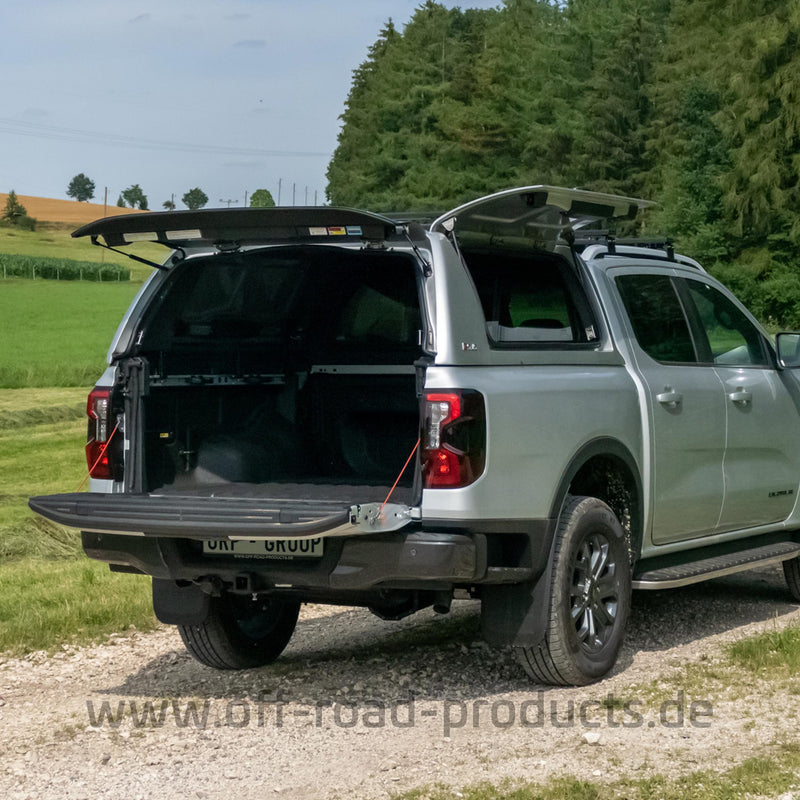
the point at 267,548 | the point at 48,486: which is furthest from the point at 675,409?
the point at 48,486

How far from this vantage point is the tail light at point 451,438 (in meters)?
5.48

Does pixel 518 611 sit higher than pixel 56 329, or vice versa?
pixel 518 611

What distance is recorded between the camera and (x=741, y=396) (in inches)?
298

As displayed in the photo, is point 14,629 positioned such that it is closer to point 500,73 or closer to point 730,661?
point 730,661

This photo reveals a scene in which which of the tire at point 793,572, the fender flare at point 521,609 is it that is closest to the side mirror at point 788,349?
the tire at point 793,572

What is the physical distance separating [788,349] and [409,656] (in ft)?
9.56

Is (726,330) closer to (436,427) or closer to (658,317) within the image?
(658,317)

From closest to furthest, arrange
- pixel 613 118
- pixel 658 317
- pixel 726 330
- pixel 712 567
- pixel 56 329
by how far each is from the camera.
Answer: pixel 712 567 < pixel 658 317 < pixel 726 330 < pixel 56 329 < pixel 613 118

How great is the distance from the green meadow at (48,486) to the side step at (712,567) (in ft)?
9.88

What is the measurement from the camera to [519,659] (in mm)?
6094

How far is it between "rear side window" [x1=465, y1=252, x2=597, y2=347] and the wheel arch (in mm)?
583

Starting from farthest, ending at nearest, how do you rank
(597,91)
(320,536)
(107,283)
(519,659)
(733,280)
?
(107,283) → (597,91) → (733,280) → (519,659) → (320,536)

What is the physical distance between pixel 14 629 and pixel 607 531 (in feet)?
11.3

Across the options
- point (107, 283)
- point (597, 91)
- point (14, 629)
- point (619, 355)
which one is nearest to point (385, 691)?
point (619, 355)
